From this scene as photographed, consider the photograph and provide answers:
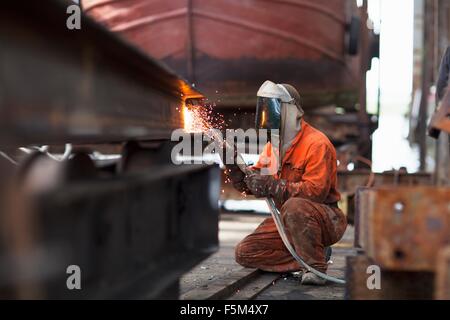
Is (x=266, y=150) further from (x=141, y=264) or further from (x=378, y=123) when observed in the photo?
(x=378, y=123)

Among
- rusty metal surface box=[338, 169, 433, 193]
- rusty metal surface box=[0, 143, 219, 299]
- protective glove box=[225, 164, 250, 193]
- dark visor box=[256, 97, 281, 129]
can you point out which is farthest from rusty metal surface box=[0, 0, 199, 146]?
rusty metal surface box=[338, 169, 433, 193]

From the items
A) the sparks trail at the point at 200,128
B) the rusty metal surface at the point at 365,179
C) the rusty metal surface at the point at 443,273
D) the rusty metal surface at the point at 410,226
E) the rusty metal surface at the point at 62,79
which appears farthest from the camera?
the rusty metal surface at the point at 365,179

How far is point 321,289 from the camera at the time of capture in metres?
4.56

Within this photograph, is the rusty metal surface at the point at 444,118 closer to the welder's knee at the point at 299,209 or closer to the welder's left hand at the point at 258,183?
the welder's knee at the point at 299,209

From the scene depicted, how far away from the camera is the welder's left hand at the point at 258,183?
180 inches

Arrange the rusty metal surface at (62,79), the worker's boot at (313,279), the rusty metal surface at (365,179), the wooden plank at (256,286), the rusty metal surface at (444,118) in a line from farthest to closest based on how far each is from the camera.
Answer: the rusty metal surface at (365,179) < the worker's boot at (313,279) < the rusty metal surface at (444,118) < the wooden plank at (256,286) < the rusty metal surface at (62,79)

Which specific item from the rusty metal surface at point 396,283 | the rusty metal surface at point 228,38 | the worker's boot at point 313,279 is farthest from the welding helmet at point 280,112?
the rusty metal surface at point 228,38

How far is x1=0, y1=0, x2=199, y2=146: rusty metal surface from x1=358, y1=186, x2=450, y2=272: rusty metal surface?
95cm

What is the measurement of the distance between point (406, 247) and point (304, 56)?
6.38 metres

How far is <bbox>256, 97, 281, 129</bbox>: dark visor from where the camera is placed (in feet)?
15.4

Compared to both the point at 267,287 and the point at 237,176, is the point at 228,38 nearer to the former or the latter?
the point at 237,176

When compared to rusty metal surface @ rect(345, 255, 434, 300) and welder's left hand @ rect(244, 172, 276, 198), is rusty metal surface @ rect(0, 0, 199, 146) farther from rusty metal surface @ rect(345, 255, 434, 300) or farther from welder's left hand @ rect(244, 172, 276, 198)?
welder's left hand @ rect(244, 172, 276, 198)
